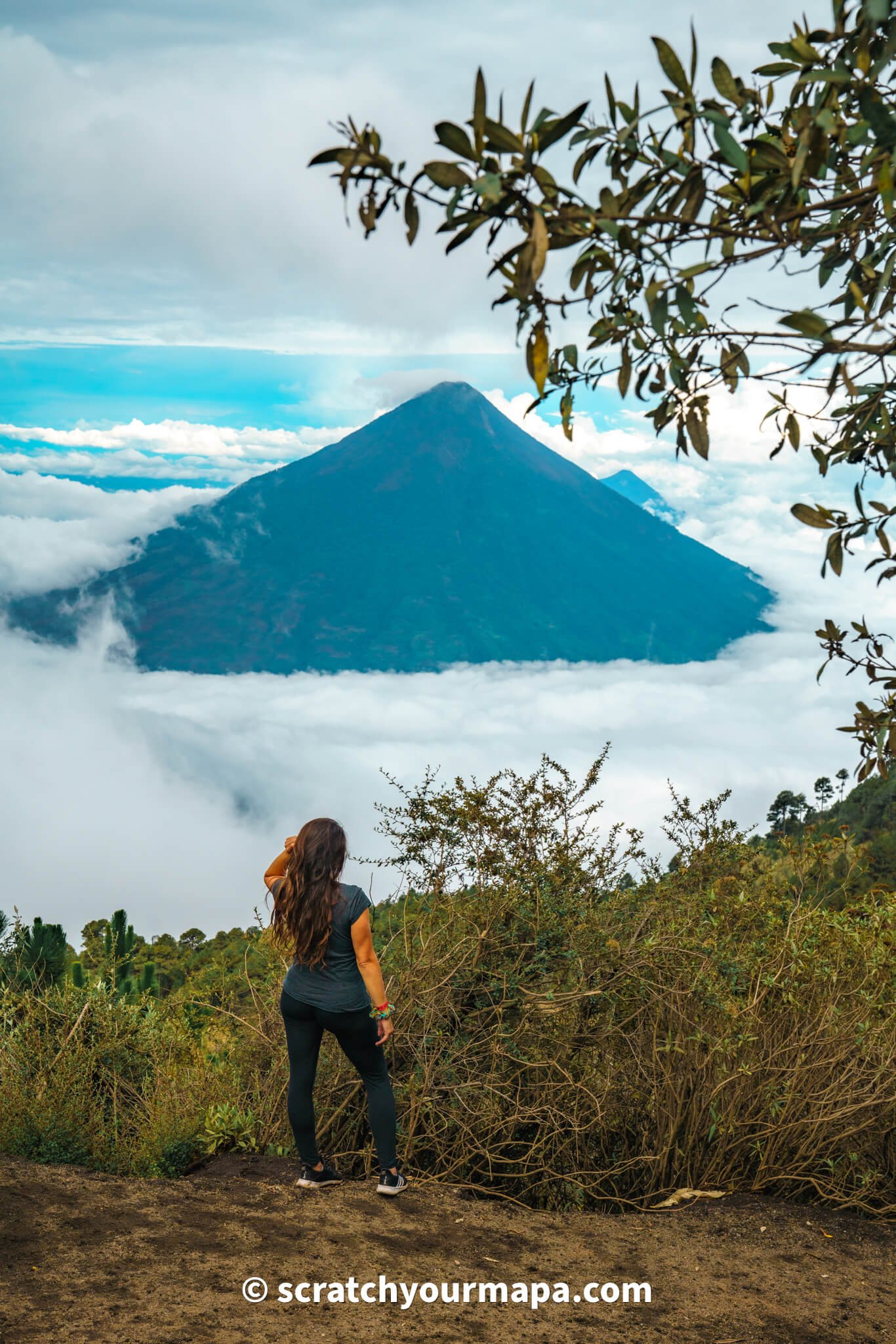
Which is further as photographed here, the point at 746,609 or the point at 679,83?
the point at 746,609

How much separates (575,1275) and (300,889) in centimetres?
186

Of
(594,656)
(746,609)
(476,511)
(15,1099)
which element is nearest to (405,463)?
(476,511)

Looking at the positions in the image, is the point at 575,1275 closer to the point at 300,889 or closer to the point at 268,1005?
the point at 300,889

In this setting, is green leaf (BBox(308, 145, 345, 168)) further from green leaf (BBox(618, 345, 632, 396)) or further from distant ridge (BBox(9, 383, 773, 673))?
distant ridge (BBox(9, 383, 773, 673))

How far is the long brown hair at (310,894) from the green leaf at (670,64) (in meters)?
3.20

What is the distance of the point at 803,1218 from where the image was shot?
16.5 ft

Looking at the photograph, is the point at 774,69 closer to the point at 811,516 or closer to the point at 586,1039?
the point at 811,516

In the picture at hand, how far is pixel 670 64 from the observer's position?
231cm

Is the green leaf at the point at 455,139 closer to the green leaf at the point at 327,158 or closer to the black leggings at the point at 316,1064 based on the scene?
the green leaf at the point at 327,158

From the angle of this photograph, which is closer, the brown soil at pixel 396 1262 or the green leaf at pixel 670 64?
the green leaf at pixel 670 64

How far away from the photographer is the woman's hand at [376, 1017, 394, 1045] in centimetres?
471

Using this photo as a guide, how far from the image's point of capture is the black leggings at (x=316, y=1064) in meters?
4.69

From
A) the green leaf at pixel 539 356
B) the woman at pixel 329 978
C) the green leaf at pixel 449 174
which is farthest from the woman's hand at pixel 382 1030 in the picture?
the green leaf at pixel 449 174

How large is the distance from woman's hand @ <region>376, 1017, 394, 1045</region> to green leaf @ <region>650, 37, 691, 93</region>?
12.2ft
